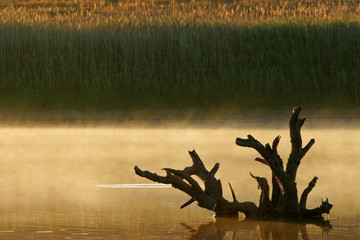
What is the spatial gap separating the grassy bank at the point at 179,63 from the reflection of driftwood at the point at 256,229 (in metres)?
17.5

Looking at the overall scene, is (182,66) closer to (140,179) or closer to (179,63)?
(179,63)

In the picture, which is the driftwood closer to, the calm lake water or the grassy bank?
the calm lake water

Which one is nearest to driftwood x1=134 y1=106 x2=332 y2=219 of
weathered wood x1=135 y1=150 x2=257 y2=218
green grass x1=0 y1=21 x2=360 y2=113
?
weathered wood x1=135 y1=150 x2=257 y2=218

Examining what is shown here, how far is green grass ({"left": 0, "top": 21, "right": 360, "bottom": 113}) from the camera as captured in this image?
27875 mm

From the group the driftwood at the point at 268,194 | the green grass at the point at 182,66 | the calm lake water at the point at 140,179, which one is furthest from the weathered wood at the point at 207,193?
the green grass at the point at 182,66

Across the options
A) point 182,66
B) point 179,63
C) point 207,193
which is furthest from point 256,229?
point 179,63

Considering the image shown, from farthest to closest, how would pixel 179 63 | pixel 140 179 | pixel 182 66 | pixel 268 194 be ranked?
pixel 179 63, pixel 182 66, pixel 140 179, pixel 268 194

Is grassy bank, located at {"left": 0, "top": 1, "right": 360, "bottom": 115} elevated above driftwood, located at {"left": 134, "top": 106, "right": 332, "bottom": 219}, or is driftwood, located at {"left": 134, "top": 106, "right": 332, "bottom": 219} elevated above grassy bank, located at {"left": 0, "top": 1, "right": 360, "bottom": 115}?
grassy bank, located at {"left": 0, "top": 1, "right": 360, "bottom": 115}

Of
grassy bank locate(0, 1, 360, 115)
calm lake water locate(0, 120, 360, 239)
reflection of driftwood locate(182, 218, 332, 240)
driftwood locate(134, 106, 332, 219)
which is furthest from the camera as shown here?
grassy bank locate(0, 1, 360, 115)

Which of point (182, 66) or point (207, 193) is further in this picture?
point (182, 66)

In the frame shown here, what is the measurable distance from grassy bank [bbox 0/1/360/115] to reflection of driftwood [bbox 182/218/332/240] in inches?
688

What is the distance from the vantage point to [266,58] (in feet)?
99.6

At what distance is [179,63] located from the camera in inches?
1190

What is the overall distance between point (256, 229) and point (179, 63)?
2111cm
